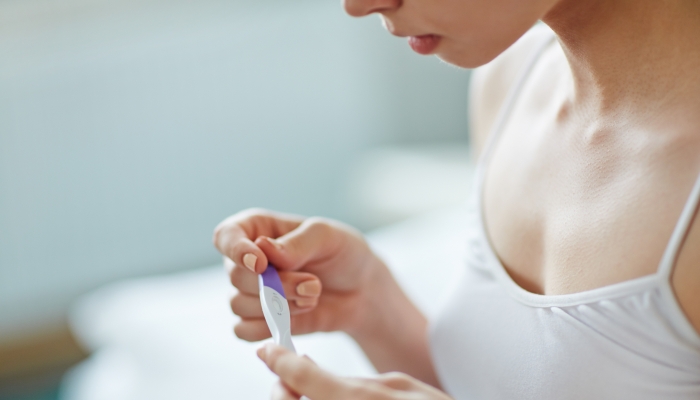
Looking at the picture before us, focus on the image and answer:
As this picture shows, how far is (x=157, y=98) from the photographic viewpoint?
216 cm

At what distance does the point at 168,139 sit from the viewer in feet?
7.18

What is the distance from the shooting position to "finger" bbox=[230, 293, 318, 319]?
75 cm

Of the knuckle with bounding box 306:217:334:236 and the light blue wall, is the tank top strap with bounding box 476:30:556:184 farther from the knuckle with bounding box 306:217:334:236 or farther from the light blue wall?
the light blue wall

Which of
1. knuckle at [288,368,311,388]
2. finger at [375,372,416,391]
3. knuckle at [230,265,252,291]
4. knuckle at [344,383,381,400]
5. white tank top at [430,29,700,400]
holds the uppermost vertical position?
knuckle at [230,265,252,291]

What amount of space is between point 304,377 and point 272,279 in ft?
0.68

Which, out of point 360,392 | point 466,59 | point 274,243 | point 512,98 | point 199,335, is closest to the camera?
point 360,392

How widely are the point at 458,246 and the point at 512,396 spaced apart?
676 millimetres

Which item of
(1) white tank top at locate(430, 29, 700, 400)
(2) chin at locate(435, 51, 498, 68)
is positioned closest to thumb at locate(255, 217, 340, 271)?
(1) white tank top at locate(430, 29, 700, 400)

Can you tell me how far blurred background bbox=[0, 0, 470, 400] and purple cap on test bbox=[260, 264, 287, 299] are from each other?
1.19m

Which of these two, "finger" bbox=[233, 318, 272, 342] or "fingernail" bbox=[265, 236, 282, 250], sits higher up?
"fingernail" bbox=[265, 236, 282, 250]

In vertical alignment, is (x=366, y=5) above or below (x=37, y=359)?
above

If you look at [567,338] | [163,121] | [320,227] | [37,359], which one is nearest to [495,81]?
[320,227]

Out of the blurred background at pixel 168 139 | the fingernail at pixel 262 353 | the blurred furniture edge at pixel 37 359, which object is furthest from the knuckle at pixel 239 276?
the blurred furniture edge at pixel 37 359

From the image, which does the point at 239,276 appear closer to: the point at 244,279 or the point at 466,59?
the point at 244,279
